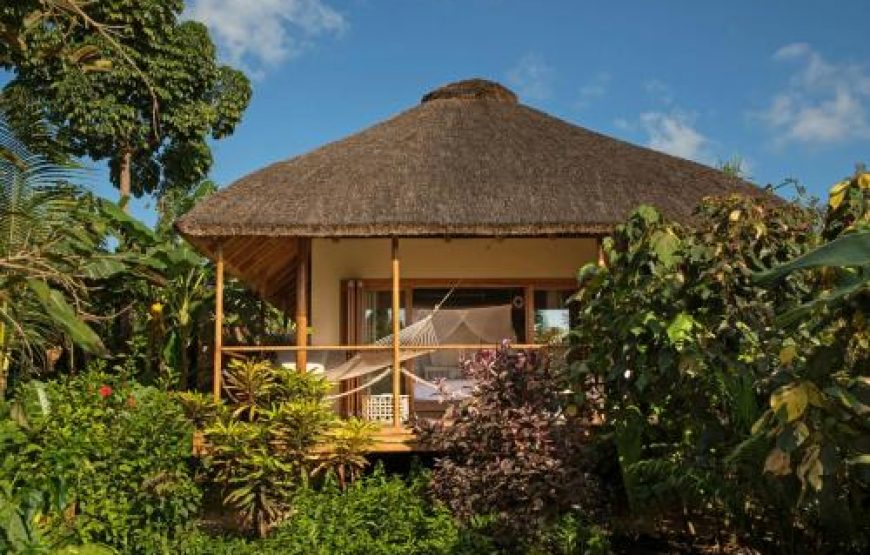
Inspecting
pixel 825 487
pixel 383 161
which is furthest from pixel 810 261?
pixel 383 161

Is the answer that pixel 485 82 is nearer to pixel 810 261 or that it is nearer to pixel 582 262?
pixel 582 262

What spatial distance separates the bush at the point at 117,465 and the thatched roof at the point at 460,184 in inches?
71.1

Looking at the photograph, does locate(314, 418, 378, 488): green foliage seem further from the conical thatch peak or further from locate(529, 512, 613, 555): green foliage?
the conical thatch peak

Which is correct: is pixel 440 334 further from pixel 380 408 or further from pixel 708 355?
pixel 708 355

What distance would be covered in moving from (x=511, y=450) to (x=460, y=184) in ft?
10.3

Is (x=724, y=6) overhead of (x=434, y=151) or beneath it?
overhead

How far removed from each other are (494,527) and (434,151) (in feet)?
15.1

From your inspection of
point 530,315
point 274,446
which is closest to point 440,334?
point 530,315

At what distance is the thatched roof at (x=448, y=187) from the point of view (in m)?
7.76

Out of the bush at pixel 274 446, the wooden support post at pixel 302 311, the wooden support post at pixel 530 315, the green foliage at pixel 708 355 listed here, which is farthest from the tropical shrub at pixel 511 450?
the wooden support post at pixel 530 315

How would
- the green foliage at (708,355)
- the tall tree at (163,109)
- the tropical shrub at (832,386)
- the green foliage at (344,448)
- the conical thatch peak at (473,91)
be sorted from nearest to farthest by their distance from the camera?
the tropical shrub at (832,386)
the green foliage at (708,355)
the green foliage at (344,448)
the conical thatch peak at (473,91)
the tall tree at (163,109)

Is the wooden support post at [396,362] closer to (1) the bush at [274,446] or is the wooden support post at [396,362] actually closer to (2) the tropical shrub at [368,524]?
(1) the bush at [274,446]

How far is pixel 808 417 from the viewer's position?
296cm

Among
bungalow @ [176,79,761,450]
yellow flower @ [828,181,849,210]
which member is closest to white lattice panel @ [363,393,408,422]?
bungalow @ [176,79,761,450]
